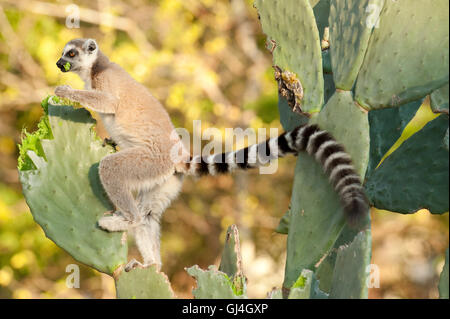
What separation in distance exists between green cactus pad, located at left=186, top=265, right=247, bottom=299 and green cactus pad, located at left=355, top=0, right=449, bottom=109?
34.6 inches

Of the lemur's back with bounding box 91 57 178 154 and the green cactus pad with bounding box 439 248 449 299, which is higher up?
the lemur's back with bounding box 91 57 178 154

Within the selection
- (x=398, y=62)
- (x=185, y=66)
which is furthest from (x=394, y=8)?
(x=185, y=66)

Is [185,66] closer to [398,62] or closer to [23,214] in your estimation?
[23,214]

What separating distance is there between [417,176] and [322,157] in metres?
0.46

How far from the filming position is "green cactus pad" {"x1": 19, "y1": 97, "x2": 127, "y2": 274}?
236 cm

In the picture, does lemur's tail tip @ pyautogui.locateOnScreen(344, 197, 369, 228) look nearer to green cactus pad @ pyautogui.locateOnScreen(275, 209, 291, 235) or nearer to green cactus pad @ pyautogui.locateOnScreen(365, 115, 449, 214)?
green cactus pad @ pyautogui.locateOnScreen(365, 115, 449, 214)

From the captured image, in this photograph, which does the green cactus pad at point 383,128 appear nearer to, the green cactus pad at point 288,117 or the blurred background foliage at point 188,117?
the green cactus pad at point 288,117

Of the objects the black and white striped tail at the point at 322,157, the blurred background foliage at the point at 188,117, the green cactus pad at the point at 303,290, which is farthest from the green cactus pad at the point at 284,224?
the blurred background foliage at the point at 188,117

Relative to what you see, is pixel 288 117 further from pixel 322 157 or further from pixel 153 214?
pixel 153 214

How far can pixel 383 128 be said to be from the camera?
8.30 feet

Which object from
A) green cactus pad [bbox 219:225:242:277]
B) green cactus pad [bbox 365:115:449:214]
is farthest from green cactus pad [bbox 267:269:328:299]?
green cactus pad [bbox 365:115:449:214]

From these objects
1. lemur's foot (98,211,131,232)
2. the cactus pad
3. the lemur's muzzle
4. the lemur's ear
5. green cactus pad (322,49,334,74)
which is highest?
the lemur's ear

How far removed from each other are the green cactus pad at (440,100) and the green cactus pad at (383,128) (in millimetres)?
508

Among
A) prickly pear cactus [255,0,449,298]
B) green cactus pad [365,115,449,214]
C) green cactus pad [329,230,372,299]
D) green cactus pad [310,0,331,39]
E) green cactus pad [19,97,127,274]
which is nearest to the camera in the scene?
green cactus pad [329,230,372,299]
